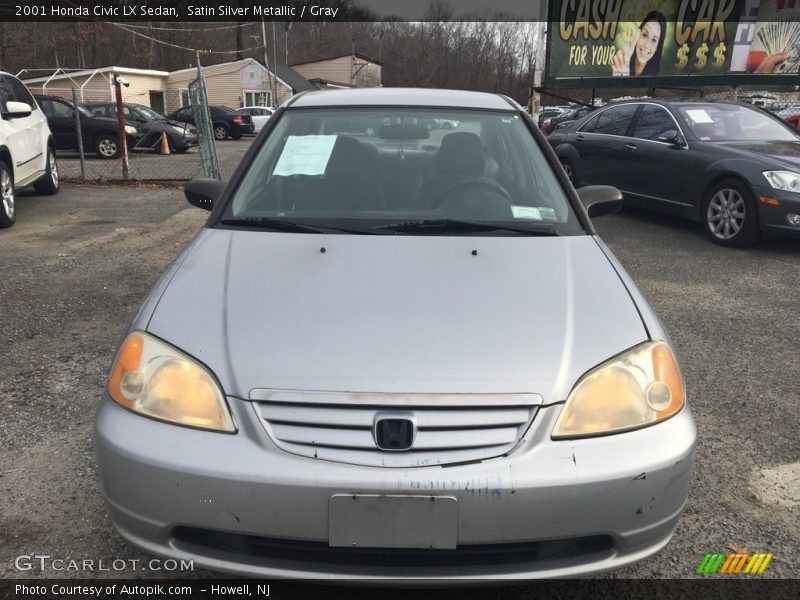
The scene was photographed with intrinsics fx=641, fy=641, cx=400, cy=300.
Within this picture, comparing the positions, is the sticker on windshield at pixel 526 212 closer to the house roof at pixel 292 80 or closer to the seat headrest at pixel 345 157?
the seat headrest at pixel 345 157

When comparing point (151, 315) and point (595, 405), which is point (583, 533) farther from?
point (151, 315)

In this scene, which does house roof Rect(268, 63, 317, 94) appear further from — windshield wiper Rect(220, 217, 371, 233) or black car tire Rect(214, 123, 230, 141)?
windshield wiper Rect(220, 217, 371, 233)

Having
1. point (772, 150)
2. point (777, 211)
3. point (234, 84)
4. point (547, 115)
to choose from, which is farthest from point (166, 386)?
point (234, 84)

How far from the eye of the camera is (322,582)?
1.65m

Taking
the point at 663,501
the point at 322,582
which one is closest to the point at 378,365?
the point at 322,582

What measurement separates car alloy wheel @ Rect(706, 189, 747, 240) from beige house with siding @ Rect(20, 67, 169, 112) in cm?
3091

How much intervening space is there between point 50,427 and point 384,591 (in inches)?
73.5

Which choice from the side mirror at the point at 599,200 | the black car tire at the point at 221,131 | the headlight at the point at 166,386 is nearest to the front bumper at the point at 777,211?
the side mirror at the point at 599,200

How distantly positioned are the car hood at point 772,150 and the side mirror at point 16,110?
7.54m

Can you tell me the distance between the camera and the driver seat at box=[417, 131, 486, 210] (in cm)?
279

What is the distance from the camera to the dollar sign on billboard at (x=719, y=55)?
1319 cm

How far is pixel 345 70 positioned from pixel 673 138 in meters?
57.0

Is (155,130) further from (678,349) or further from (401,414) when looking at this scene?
(401,414)

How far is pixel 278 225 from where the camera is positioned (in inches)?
101
